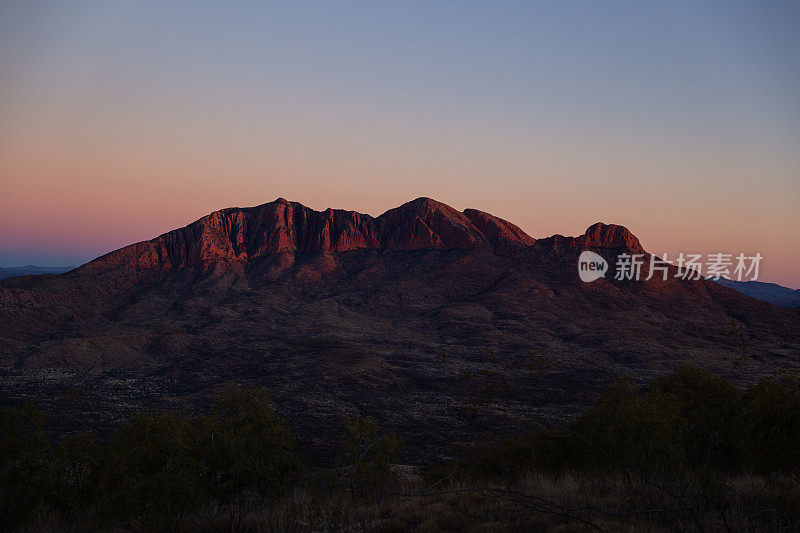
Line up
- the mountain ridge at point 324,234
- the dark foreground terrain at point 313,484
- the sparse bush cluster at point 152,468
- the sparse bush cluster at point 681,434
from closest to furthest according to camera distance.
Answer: the dark foreground terrain at point 313,484 → the sparse bush cluster at point 152,468 → the sparse bush cluster at point 681,434 → the mountain ridge at point 324,234

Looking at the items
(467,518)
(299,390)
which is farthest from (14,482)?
(299,390)

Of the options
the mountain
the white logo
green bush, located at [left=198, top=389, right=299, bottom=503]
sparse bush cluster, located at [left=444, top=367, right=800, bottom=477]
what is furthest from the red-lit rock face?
green bush, located at [left=198, top=389, right=299, bottom=503]

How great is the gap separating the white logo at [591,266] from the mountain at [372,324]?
2416 mm

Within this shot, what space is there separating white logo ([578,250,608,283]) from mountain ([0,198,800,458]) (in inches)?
95.1

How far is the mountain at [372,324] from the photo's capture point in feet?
157

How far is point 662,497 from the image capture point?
370 inches

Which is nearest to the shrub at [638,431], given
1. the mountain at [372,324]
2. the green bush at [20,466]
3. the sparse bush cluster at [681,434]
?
the sparse bush cluster at [681,434]

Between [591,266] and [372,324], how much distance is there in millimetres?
63520

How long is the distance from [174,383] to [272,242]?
87837mm

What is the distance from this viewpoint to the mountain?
47.9m

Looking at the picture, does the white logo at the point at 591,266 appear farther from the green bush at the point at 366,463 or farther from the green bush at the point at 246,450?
the green bush at the point at 246,450

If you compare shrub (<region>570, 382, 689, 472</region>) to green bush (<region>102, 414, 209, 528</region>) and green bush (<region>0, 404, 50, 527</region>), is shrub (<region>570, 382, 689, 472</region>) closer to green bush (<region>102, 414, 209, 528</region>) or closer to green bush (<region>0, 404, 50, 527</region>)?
green bush (<region>102, 414, 209, 528</region>)

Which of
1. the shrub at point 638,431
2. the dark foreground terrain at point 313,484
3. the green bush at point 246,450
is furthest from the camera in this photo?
the shrub at point 638,431

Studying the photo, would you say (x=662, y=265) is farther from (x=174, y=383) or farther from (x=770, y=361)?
(x=174, y=383)
